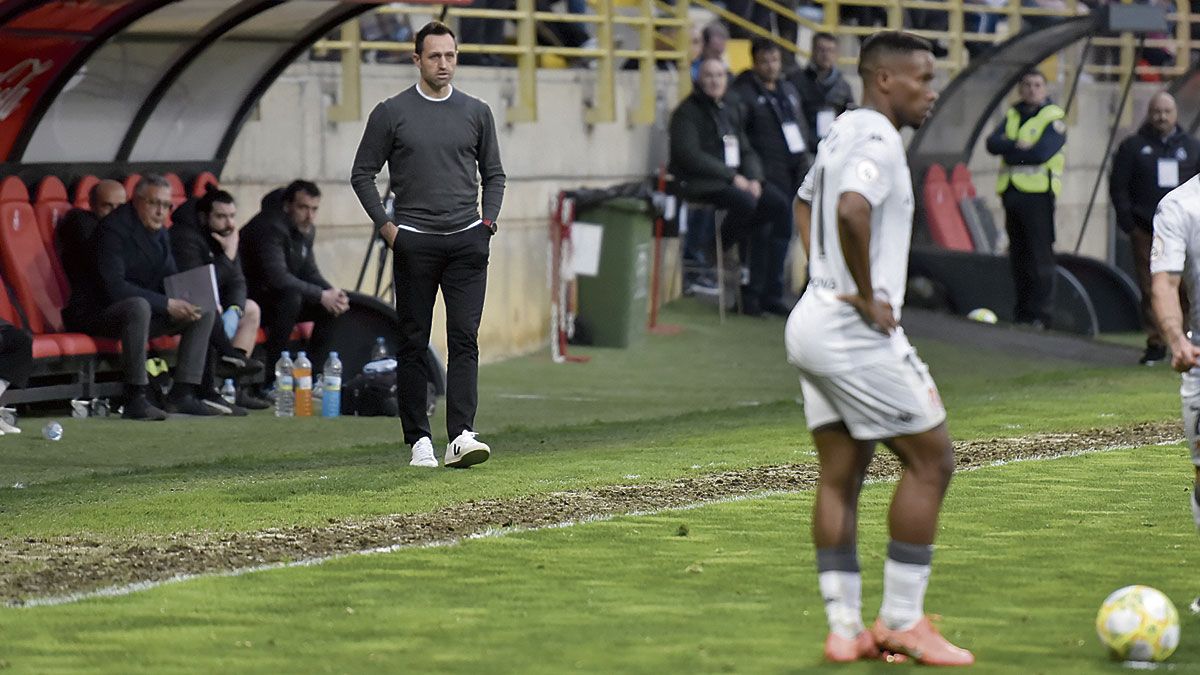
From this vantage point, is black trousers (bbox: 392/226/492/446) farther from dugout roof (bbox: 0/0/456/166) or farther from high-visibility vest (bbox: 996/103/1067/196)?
high-visibility vest (bbox: 996/103/1067/196)

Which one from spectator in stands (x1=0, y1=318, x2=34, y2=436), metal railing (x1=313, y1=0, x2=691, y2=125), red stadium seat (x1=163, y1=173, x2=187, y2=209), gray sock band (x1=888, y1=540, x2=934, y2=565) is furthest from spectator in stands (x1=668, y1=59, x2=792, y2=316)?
gray sock band (x1=888, y1=540, x2=934, y2=565)

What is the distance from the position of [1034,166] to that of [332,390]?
8.32m

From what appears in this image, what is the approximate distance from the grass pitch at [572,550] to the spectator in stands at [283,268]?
972 millimetres

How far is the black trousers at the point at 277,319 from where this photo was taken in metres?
14.7

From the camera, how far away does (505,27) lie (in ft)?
67.9

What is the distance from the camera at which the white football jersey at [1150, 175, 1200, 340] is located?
24.3 feet

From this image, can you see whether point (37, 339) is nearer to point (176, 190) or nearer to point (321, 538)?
point (176, 190)

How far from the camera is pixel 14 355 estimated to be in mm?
12430

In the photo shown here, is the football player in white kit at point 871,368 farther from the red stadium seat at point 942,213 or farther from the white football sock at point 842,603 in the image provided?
the red stadium seat at point 942,213

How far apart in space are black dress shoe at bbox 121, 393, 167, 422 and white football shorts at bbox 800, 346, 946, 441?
316 inches

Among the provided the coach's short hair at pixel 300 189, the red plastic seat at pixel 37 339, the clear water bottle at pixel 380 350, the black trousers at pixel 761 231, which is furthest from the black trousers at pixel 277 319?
the black trousers at pixel 761 231

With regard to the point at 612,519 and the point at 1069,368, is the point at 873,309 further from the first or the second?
the point at 1069,368

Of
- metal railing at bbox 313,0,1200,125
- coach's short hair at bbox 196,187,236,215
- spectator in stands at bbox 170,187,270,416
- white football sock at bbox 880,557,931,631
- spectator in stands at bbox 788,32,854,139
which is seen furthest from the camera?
spectator in stands at bbox 788,32,854,139

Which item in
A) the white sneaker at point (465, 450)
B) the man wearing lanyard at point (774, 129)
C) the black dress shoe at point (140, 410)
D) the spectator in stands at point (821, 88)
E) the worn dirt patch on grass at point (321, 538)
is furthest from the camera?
the spectator in stands at point (821, 88)
